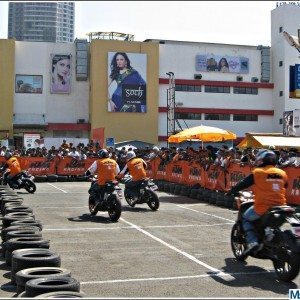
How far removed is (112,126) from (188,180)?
32163mm

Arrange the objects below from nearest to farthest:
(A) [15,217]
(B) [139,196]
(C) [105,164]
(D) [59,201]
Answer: (A) [15,217], (C) [105,164], (B) [139,196], (D) [59,201]

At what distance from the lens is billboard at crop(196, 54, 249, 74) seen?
5509 cm

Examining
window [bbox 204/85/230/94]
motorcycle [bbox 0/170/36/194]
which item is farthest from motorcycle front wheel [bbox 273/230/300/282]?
window [bbox 204/85/230/94]

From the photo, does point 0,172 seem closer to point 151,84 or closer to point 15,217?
point 15,217

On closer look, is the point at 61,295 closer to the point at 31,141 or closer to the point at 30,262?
the point at 30,262

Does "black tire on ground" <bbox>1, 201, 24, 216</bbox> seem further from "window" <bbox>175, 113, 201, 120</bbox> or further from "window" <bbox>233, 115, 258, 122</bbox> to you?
"window" <bbox>233, 115, 258, 122</bbox>

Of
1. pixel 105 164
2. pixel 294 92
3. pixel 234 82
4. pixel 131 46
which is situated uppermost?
pixel 131 46

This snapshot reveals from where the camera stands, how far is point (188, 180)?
2064cm

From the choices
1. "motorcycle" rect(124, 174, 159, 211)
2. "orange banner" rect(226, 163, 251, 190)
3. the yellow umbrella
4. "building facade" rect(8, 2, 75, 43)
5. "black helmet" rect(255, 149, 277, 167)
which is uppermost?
"building facade" rect(8, 2, 75, 43)

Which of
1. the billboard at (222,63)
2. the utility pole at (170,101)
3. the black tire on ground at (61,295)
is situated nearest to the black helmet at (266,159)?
the black tire on ground at (61,295)

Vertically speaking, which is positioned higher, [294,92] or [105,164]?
[294,92]

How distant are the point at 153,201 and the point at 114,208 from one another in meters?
2.51

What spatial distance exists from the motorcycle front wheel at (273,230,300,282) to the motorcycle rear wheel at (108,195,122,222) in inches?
235

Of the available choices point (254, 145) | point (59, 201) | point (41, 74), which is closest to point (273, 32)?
point (41, 74)
